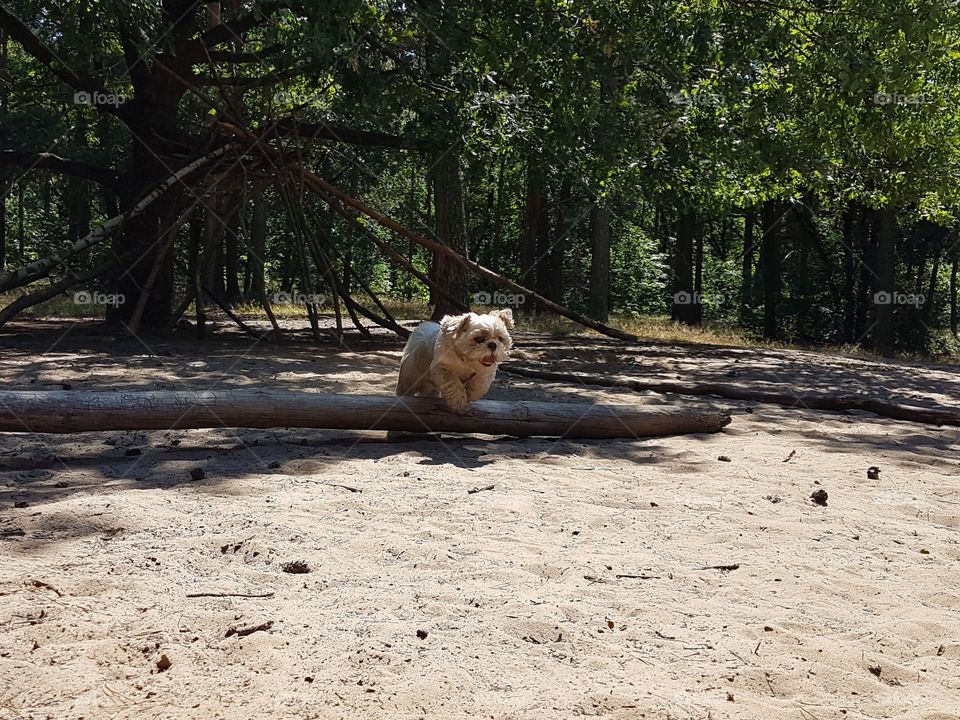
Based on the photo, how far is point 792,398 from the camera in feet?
30.1

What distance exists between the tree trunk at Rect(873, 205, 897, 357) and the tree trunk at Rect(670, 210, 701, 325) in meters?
4.25

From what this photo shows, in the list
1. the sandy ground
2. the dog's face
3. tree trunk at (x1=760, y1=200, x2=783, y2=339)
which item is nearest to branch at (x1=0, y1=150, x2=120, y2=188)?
the sandy ground

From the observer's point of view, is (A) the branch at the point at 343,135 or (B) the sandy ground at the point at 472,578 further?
(A) the branch at the point at 343,135

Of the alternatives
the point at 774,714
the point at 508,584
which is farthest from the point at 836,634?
the point at 508,584

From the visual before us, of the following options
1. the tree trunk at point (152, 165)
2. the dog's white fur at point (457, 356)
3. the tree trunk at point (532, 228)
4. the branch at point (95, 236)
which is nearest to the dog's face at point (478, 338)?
the dog's white fur at point (457, 356)

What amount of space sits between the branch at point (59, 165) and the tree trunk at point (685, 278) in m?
12.5

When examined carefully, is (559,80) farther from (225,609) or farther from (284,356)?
(225,609)

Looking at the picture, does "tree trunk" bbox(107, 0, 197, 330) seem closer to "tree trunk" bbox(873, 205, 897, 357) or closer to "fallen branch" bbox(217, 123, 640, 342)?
"fallen branch" bbox(217, 123, 640, 342)

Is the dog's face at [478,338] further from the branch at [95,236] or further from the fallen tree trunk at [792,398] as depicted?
the branch at [95,236]

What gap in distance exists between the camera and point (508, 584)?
3885 mm

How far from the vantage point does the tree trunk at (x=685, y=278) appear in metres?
22.0

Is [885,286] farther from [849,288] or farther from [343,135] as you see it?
[343,135]

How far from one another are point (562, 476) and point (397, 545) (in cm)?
181

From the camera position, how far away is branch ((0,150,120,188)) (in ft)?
45.2
